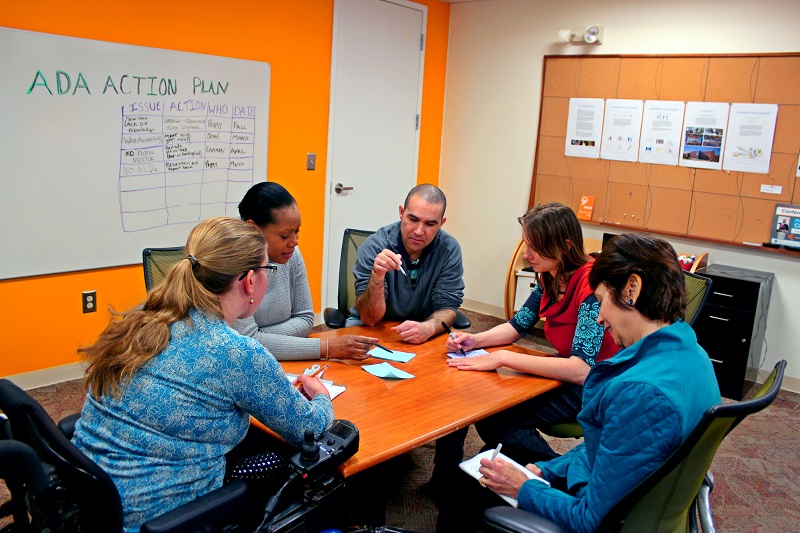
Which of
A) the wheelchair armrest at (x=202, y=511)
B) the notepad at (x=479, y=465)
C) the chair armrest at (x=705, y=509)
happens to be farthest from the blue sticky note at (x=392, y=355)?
the chair armrest at (x=705, y=509)

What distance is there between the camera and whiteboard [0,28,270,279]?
3361 millimetres

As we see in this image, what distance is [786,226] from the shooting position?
4.20m

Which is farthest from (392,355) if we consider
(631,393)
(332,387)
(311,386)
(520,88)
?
(520,88)

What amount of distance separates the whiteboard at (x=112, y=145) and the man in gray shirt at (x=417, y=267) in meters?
1.55

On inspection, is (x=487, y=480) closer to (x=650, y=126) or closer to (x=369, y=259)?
(x=369, y=259)

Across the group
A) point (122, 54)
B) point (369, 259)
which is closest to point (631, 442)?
point (369, 259)

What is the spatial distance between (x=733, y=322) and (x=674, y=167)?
3.81 feet

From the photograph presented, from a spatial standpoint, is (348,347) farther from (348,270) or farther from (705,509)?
(705,509)

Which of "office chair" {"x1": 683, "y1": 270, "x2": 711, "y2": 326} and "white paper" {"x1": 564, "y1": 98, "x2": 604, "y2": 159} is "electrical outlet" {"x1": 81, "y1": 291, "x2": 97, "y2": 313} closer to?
"office chair" {"x1": 683, "y1": 270, "x2": 711, "y2": 326}

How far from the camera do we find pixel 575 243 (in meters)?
2.39

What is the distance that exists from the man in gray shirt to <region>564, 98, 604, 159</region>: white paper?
239 centimetres

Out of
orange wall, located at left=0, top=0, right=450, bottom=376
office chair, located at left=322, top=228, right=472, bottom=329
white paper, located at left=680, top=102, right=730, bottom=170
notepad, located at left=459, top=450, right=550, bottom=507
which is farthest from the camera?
white paper, located at left=680, top=102, right=730, bottom=170

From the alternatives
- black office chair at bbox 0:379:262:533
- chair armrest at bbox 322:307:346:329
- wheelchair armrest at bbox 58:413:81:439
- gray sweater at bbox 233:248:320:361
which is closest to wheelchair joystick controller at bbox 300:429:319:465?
black office chair at bbox 0:379:262:533

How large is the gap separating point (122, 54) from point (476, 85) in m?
2.92
